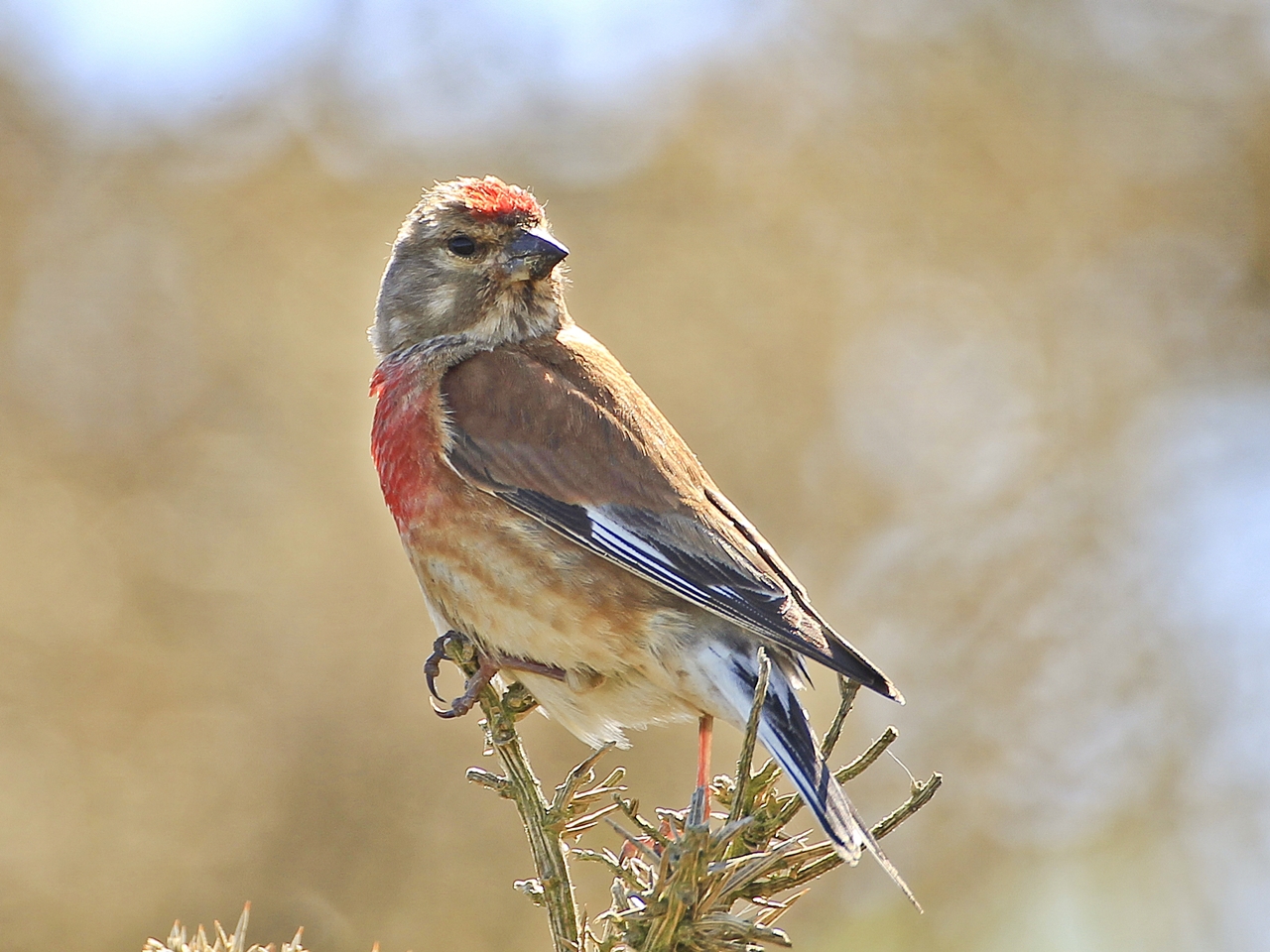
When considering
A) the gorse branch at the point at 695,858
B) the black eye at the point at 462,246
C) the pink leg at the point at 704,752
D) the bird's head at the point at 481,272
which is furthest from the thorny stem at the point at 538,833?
the black eye at the point at 462,246

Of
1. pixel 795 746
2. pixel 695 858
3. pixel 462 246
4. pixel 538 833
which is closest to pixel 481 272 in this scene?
pixel 462 246

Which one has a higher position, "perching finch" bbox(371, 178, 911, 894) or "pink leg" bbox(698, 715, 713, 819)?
"perching finch" bbox(371, 178, 911, 894)

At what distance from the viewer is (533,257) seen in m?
3.85

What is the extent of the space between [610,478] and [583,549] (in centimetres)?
22

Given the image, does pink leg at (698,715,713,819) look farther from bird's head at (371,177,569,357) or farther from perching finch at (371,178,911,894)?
bird's head at (371,177,569,357)

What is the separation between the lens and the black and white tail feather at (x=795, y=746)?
208 cm

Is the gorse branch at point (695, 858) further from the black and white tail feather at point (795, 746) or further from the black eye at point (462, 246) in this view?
the black eye at point (462, 246)

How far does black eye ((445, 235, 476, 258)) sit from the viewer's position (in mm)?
3936

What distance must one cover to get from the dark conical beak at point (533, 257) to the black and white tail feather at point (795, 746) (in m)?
1.34

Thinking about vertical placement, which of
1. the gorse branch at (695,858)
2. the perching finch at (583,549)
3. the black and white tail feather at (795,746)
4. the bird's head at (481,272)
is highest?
the bird's head at (481,272)

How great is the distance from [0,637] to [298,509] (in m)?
1.26

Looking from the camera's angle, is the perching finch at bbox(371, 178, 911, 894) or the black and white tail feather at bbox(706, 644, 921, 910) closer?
the black and white tail feather at bbox(706, 644, 921, 910)

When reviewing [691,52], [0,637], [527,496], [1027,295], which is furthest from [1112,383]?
[0,637]

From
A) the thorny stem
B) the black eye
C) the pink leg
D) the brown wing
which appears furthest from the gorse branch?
the black eye
